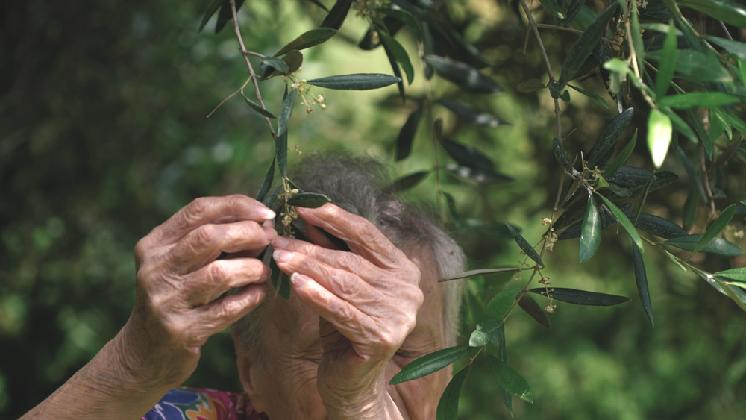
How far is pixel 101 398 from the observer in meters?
1.67

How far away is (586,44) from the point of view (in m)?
1.40

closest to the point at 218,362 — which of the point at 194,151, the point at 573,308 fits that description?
the point at 194,151

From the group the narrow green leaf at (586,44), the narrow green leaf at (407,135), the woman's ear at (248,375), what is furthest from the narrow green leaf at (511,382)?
the narrow green leaf at (407,135)

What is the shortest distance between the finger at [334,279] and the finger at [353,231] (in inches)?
2.0

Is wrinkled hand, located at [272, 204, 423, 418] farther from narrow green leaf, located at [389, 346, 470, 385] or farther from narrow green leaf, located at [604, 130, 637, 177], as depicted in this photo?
narrow green leaf, located at [604, 130, 637, 177]

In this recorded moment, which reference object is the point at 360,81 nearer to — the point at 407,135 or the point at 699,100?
the point at 699,100

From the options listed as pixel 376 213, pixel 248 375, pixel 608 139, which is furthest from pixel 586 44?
pixel 248 375

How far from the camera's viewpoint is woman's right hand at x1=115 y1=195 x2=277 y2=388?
1.46 m

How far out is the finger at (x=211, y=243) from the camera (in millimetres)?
1457

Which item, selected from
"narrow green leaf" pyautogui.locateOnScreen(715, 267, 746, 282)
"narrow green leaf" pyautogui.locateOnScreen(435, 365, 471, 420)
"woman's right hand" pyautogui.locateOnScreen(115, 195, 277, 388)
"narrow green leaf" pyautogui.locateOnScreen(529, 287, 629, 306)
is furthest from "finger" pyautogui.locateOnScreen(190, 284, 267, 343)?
"narrow green leaf" pyautogui.locateOnScreen(715, 267, 746, 282)

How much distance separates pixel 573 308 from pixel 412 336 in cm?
319

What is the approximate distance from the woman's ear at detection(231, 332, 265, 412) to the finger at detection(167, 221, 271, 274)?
72 cm

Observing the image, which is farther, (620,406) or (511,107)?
(620,406)

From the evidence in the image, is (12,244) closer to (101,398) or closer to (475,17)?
(475,17)
